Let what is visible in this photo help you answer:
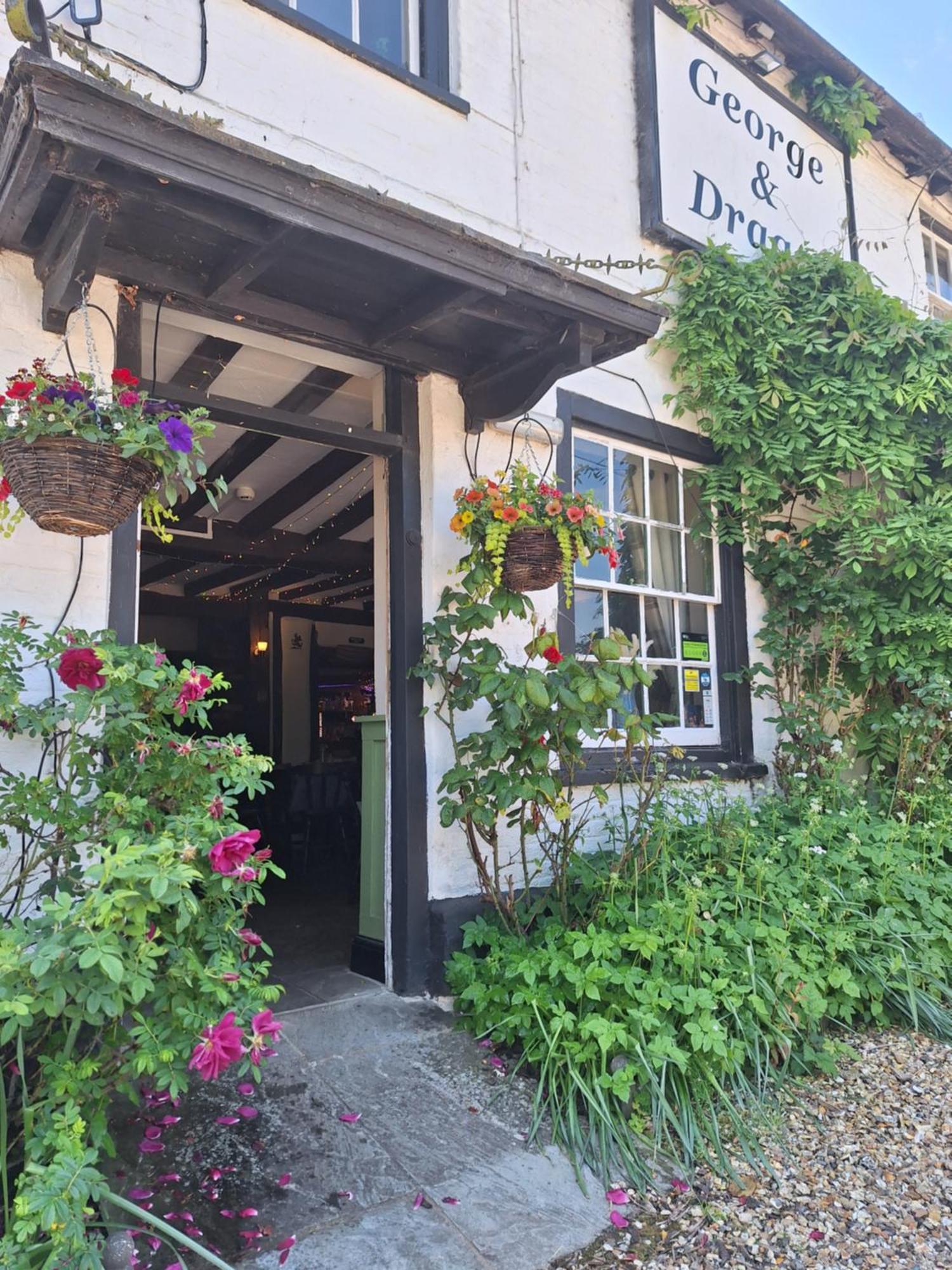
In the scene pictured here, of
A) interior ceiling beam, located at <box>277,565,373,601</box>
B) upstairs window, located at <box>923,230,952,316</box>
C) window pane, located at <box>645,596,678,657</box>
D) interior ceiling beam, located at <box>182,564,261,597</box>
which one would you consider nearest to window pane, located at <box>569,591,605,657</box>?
window pane, located at <box>645,596,678,657</box>

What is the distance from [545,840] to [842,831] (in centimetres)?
159

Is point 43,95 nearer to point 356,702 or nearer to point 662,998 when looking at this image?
point 662,998

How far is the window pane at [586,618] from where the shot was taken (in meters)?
4.43

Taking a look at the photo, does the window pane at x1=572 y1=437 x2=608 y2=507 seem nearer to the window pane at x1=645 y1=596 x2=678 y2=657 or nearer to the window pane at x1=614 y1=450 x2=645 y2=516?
the window pane at x1=614 y1=450 x2=645 y2=516

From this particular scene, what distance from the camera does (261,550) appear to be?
6457 mm

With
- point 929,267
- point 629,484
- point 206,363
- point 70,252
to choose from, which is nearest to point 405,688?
point 206,363

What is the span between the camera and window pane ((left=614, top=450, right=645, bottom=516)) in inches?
191

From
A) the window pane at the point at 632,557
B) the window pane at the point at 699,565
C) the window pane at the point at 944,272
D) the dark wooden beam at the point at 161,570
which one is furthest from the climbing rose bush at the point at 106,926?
the window pane at the point at 944,272

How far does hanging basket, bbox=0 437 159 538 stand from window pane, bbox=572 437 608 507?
8.92 feet

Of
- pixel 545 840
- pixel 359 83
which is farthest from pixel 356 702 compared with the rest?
pixel 359 83

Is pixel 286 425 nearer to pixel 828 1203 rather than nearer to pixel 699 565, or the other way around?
pixel 699 565

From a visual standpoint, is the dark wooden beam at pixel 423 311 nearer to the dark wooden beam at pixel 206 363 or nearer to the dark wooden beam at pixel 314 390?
the dark wooden beam at pixel 314 390

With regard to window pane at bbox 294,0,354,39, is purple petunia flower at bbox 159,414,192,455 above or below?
below

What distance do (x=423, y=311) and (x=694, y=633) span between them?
2773mm
